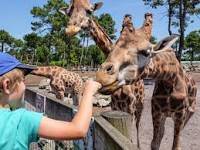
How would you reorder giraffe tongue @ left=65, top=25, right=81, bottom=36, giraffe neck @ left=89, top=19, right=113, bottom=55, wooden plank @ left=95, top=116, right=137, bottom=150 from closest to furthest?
wooden plank @ left=95, top=116, right=137, bottom=150
giraffe neck @ left=89, top=19, right=113, bottom=55
giraffe tongue @ left=65, top=25, right=81, bottom=36

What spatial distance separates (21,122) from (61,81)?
38.5 ft

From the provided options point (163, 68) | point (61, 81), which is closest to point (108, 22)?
point (61, 81)

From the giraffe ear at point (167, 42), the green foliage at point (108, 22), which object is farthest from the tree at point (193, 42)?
the giraffe ear at point (167, 42)

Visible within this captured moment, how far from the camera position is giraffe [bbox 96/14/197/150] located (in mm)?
4531

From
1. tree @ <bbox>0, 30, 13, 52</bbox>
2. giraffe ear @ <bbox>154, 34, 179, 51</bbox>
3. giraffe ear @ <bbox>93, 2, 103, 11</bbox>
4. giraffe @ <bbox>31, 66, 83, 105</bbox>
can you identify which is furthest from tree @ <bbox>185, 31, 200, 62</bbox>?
giraffe ear @ <bbox>154, 34, 179, 51</bbox>

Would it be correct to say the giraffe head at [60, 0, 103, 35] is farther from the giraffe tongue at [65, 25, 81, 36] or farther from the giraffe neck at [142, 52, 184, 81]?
the giraffe neck at [142, 52, 184, 81]

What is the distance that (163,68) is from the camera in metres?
5.32

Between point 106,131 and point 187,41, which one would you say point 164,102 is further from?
point 187,41

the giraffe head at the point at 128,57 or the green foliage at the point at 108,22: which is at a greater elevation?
the green foliage at the point at 108,22

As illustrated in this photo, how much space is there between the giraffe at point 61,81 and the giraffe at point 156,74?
801 cm

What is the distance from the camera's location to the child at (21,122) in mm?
2348

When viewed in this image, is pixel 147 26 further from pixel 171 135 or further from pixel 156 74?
pixel 171 135

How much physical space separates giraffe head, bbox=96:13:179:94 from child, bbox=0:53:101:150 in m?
1.93

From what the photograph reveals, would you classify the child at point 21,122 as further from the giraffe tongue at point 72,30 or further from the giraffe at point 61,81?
the giraffe at point 61,81
